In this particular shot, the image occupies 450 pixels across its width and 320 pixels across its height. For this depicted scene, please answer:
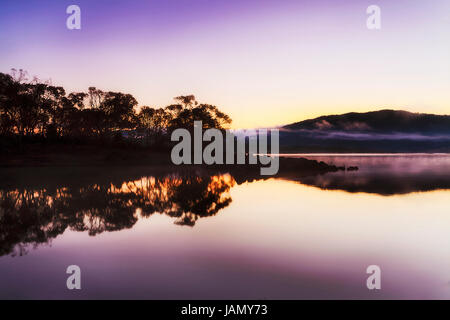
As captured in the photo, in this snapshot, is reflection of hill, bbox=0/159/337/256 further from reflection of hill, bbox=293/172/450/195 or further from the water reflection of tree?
reflection of hill, bbox=293/172/450/195

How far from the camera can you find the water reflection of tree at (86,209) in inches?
603

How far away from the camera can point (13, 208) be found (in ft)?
69.7

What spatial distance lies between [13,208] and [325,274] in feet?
62.5

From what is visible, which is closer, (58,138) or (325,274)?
(325,274)

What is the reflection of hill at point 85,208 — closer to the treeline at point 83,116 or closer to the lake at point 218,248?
the lake at point 218,248

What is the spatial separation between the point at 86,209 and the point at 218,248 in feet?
36.1

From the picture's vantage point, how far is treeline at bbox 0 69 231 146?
73.2 metres

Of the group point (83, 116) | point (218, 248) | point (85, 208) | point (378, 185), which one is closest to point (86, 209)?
point (85, 208)

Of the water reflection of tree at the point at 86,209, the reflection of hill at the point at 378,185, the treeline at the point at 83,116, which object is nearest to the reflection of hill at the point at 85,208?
the water reflection of tree at the point at 86,209

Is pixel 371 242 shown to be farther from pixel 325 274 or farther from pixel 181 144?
pixel 181 144

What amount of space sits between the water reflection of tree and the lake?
0.27ft

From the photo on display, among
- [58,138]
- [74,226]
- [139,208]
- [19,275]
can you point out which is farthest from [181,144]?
[19,275]

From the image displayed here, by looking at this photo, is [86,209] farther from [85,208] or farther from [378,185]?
[378,185]

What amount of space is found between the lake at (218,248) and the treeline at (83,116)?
56.5m
